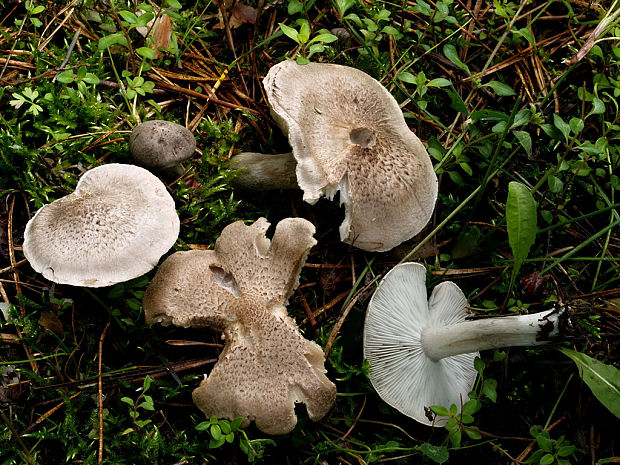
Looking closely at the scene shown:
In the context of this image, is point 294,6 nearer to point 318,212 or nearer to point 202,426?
point 318,212

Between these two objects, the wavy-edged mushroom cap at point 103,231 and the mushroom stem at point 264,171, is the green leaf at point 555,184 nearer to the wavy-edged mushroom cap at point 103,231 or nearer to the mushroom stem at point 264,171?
the mushroom stem at point 264,171

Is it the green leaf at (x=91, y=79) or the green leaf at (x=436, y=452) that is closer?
the green leaf at (x=436, y=452)

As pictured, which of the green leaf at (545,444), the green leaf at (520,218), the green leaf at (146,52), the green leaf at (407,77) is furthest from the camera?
the green leaf at (407,77)

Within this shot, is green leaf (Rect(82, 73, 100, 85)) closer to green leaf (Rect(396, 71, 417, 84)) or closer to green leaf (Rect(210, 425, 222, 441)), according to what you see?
green leaf (Rect(396, 71, 417, 84))

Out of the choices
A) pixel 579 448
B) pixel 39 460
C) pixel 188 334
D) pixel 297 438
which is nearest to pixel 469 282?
pixel 579 448

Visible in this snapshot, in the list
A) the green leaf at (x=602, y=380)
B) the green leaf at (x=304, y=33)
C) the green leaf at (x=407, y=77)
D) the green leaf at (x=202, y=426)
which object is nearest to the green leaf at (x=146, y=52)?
the green leaf at (x=304, y=33)

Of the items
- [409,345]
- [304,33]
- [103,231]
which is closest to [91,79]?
[103,231]

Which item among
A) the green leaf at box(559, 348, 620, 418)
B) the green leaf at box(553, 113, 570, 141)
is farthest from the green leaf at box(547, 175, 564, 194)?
the green leaf at box(559, 348, 620, 418)
